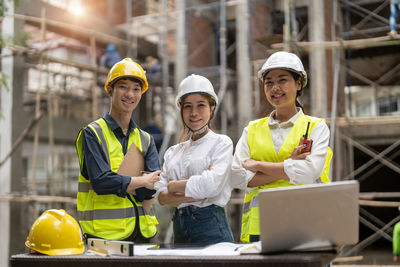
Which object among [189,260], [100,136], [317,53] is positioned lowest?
[189,260]

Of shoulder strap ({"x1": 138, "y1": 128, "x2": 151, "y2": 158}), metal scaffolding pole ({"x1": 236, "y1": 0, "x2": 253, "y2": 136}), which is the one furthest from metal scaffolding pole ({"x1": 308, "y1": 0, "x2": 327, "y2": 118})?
shoulder strap ({"x1": 138, "y1": 128, "x2": 151, "y2": 158})

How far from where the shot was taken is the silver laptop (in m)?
1.80

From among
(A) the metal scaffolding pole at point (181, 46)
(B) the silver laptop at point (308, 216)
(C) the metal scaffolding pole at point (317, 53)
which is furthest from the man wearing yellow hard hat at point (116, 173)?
(A) the metal scaffolding pole at point (181, 46)

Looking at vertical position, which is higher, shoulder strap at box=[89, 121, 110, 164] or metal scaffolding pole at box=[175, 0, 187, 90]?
metal scaffolding pole at box=[175, 0, 187, 90]

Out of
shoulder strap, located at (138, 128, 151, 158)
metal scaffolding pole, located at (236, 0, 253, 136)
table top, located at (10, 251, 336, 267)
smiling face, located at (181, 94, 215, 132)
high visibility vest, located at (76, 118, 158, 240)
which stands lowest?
table top, located at (10, 251, 336, 267)

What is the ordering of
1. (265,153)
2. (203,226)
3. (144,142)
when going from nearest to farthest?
(203,226), (265,153), (144,142)

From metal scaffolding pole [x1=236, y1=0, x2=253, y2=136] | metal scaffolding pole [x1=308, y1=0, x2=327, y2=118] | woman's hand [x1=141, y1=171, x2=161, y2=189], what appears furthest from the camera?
metal scaffolding pole [x1=236, y1=0, x2=253, y2=136]

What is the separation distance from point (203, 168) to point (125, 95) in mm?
647

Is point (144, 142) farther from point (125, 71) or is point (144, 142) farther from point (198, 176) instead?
point (198, 176)

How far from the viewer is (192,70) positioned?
1285 centimetres

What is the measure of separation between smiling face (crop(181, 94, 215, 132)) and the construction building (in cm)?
548

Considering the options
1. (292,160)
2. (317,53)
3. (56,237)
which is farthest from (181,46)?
(56,237)

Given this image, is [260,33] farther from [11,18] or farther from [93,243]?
[93,243]

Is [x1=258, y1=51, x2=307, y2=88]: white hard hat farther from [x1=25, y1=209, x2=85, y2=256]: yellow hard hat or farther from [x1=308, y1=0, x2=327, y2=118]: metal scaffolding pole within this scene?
[x1=308, y1=0, x2=327, y2=118]: metal scaffolding pole
